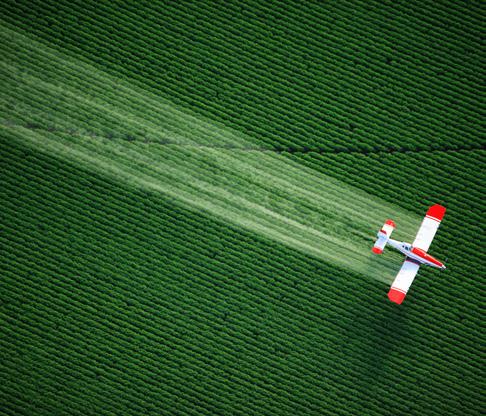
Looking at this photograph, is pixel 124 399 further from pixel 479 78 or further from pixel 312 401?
pixel 479 78

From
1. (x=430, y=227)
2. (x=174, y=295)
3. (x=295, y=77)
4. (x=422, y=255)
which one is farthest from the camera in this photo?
A: (x=295, y=77)

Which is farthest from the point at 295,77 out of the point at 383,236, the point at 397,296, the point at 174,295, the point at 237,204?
the point at 174,295

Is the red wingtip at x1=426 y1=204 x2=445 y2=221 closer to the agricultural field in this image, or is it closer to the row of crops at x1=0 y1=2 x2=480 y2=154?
the agricultural field

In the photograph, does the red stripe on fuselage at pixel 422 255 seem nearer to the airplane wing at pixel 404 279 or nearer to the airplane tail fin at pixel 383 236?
the airplane wing at pixel 404 279

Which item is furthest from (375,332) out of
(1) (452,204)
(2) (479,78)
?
(2) (479,78)

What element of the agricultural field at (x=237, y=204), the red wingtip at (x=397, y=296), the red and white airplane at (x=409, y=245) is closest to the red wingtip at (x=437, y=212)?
the red and white airplane at (x=409, y=245)

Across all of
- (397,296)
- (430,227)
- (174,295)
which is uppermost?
(430,227)

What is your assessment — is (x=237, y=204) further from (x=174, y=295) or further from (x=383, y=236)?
(x=383, y=236)
